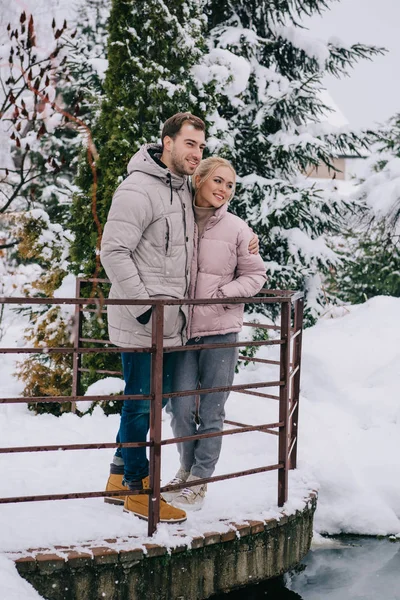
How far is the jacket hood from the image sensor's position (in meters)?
3.77

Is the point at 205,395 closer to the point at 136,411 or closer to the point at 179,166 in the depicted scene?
the point at 136,411

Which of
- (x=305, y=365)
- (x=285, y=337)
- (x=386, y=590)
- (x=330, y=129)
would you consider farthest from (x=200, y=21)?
(x=386, y=590)

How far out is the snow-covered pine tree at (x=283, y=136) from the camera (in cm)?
1019

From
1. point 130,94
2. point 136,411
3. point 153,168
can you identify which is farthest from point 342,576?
point 130,94

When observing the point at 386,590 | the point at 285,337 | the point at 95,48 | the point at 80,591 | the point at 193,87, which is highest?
the point at 95,48

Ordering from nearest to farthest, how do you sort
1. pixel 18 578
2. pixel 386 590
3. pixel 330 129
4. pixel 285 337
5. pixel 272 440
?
pixel 18 578, pixel 285 337, pixel 386 590, pixel 272 440, pixel 330 129

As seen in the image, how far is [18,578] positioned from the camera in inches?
128

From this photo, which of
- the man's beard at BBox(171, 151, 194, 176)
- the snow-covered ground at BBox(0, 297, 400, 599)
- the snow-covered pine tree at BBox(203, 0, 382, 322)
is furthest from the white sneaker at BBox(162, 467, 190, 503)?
the snow-covered pine tree at BBox(203, 0, 382, 322)

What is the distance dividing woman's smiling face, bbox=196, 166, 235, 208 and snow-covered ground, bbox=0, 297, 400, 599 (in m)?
1.65

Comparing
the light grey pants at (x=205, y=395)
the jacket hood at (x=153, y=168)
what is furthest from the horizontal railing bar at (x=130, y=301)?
the jacket hood at (x=153, y=168)

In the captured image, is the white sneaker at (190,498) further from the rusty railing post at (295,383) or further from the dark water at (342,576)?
the rusty railing post at (295,383)

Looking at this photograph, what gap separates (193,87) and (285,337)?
491cm

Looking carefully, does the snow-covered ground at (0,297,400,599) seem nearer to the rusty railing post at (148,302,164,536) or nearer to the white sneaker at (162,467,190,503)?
the white sneaker at (162,467,190,503)

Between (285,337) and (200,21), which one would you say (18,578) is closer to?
(285,337)
